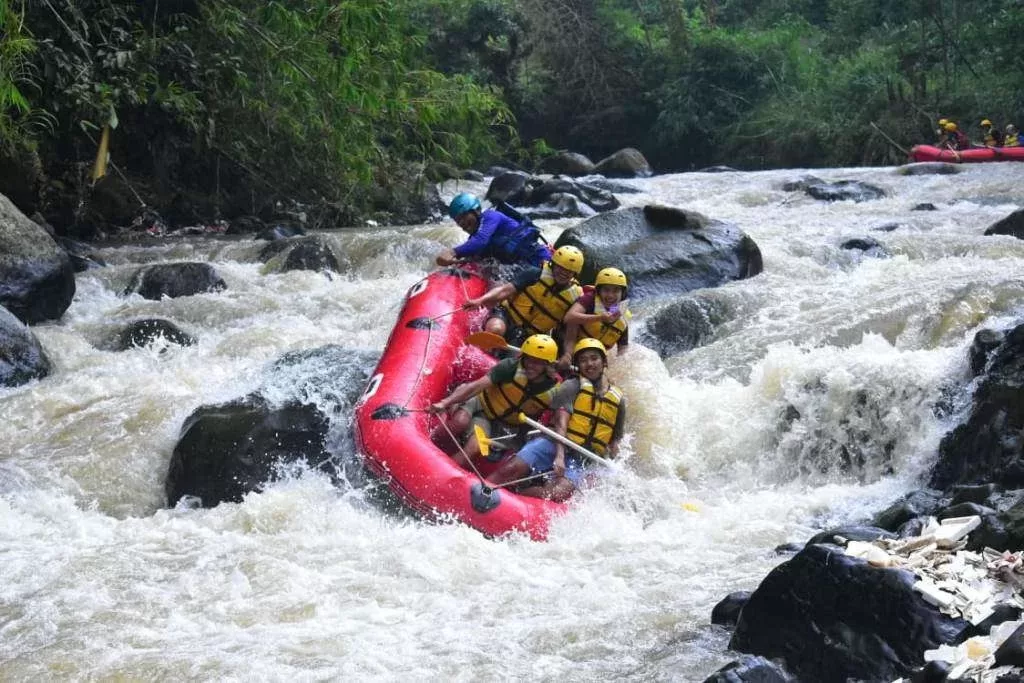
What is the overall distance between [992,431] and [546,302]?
253 centimetres

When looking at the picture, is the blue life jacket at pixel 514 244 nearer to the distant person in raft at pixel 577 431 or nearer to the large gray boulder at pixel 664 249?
the large gray boulder at pixel 664 249

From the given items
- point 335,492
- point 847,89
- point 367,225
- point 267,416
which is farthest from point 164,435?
point 847,89

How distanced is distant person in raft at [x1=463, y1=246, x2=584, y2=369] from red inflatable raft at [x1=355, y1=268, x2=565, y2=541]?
0.17 m

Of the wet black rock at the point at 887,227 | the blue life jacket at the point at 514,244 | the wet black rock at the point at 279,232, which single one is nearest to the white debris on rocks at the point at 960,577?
the blue life jacket at the point at 514,244

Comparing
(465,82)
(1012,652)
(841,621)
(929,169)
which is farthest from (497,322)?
(929,169)

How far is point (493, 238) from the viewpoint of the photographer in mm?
7723

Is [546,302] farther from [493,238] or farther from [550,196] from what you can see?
[550,196]

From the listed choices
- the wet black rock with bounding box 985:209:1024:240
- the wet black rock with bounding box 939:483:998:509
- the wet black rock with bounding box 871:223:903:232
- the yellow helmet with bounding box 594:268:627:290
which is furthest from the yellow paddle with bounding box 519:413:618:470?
the wet black rock with bounding box 871:223:903:232

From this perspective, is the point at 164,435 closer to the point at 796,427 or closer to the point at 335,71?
the point at 796,427

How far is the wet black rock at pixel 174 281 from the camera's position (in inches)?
377

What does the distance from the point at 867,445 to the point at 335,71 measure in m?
6.70

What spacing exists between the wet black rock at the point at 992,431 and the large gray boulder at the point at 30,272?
20.3ft

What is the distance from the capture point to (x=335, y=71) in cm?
1102

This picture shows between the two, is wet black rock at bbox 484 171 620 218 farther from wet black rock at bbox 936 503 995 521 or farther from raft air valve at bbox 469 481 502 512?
wet black rock at bbox 936 503 995 521
